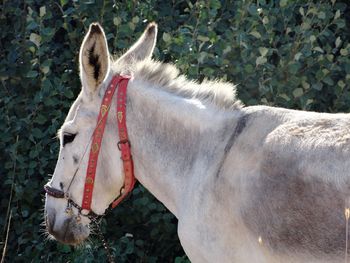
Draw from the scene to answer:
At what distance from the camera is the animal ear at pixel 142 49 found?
16.0 feet

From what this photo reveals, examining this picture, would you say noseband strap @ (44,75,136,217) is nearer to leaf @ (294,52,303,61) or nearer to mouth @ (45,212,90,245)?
mouth @ (45,212,90,245)

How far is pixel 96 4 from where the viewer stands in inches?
271

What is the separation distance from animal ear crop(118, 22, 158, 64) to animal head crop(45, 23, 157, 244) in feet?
0.04

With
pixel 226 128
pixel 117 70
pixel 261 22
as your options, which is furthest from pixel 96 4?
pixel 226 128

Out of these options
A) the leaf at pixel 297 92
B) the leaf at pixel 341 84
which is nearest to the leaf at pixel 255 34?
the leaf at pixel 297 92

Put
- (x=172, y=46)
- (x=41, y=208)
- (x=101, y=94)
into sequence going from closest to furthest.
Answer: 1. (x=101, y=94)
2. (x=172, y=46)
3. (x=41, y=208)

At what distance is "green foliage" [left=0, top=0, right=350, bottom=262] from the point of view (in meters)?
6.55

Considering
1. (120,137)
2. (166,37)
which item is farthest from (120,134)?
(166,37)

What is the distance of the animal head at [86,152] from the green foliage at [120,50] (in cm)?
157

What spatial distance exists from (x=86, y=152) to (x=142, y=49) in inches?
28.7

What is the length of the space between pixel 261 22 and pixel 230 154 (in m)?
2.73

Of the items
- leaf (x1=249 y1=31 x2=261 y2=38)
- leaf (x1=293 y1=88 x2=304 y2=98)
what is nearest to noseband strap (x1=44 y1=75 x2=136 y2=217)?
leaf (x1=249 y1=31 x2=261 y2=38)

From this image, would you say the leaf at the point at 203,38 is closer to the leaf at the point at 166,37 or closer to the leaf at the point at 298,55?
the leaf at the point at 166,37

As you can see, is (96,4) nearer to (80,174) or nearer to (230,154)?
(80,174)
